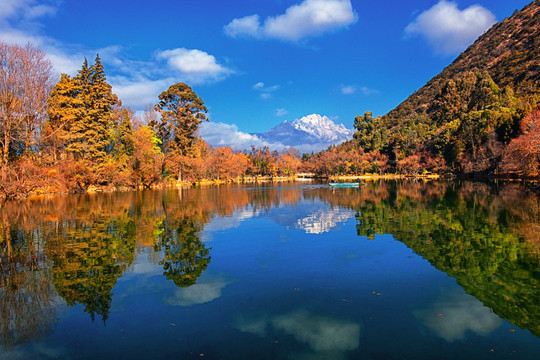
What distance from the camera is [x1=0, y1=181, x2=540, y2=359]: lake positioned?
521 cm

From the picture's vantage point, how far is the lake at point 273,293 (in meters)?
5.21

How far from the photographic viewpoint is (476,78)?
8069cm

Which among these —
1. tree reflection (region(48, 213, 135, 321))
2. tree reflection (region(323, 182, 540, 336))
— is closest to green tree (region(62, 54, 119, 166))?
tree reflection (region(48, 213, 135, 321))

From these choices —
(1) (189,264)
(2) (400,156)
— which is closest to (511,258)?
(1) (189,264)

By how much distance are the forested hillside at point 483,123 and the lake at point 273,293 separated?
86.9 feet

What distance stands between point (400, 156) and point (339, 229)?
69235 mm

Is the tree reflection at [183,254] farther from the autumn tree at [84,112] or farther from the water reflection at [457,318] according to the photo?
the autumn tree at [84,112]

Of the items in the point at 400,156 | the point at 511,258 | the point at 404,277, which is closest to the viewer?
the point at 404,277

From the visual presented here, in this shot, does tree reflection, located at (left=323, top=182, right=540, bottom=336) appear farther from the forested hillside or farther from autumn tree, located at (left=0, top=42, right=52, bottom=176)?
autumn tree, located at (left=0, top=42, right=52, bottom=176)

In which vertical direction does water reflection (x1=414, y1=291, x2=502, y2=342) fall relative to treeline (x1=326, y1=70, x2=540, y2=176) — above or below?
below

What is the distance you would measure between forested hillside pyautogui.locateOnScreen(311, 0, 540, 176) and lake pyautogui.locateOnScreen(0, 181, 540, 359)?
1042 inches

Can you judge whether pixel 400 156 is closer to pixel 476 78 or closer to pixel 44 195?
pixel 476 78

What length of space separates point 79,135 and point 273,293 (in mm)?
39361

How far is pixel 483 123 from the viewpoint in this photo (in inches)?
2128
